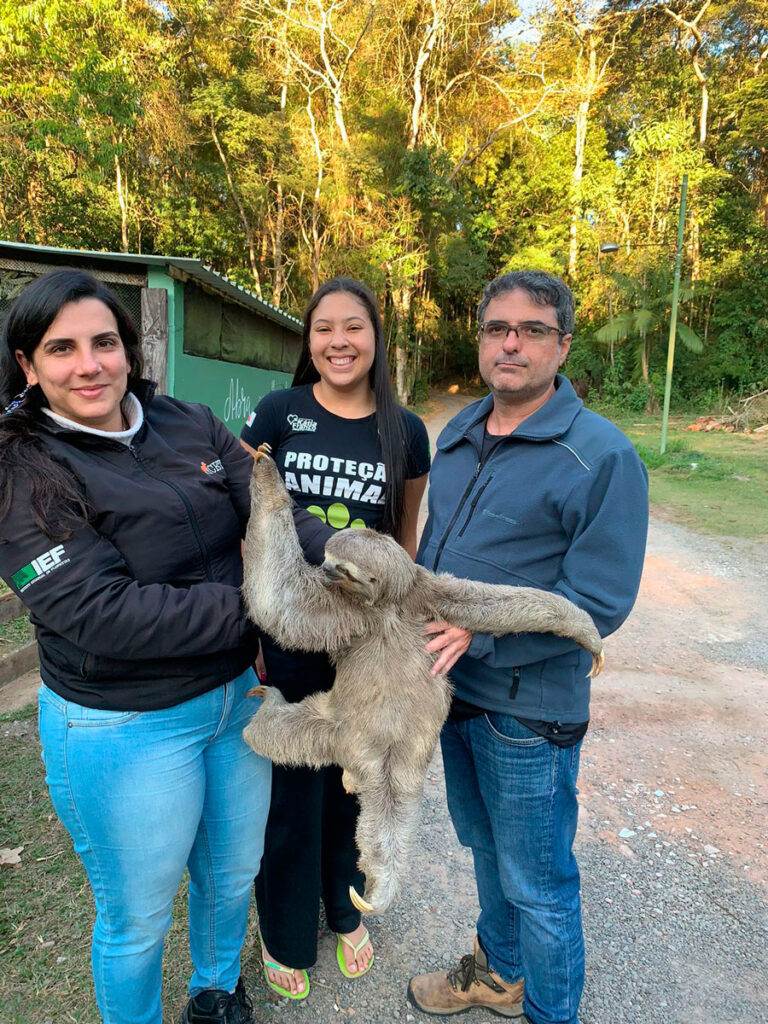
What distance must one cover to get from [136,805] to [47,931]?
1.54 m

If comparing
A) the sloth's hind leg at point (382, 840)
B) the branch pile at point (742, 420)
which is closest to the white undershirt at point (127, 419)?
the sloth's hind leg at point (382, 840)

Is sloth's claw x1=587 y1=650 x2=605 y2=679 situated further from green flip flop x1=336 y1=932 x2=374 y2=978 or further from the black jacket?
green flip flop x1=336 y1=932 x2=374 y2=978

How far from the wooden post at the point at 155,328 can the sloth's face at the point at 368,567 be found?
4.66 metres

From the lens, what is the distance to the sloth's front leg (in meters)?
2.24

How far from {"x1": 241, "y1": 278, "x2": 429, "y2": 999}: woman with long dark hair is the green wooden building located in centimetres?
310

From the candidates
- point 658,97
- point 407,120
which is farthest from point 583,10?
point 407,120

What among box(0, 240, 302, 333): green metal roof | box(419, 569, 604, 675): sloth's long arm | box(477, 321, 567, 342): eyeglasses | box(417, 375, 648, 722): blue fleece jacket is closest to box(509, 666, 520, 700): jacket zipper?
box(417, 375, 648, 722): blue fleece jacket

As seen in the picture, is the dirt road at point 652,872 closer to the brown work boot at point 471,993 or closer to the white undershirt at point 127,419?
the brown work boot at point 471,993

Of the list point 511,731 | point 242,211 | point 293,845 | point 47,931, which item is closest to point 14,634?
point 47,931

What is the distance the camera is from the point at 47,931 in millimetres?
2824

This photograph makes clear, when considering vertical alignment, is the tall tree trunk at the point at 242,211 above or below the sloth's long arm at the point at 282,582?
above

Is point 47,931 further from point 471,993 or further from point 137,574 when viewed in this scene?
point 137,574

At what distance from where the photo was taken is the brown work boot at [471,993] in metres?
2.58

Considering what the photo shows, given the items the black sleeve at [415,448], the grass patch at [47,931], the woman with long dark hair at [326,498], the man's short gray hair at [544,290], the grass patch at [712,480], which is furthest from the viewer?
the grass patch at [712,480]
